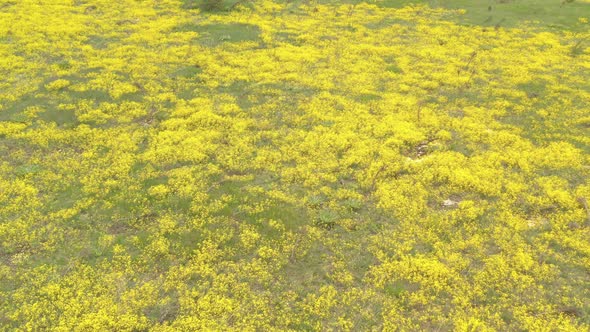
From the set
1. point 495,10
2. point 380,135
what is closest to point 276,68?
point 380,135

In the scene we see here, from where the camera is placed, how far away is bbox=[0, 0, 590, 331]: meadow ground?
11359 millimetres

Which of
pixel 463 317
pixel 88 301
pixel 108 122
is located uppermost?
pixel 108 122

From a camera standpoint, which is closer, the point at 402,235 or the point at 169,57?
the point at 402,235

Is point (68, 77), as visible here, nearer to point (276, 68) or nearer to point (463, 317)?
point (276, 68)

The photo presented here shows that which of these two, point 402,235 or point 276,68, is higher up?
point 276,68

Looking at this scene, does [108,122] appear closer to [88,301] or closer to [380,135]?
[88,301]

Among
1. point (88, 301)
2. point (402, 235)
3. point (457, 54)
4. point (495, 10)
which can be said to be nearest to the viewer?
point (88, 301)

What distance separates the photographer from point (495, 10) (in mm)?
37969

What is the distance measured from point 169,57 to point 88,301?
18.3 meters

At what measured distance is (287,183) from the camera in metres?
15.8

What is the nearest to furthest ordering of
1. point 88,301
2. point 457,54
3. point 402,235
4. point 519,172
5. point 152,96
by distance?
point 88,301 < point 402,235 < point 519,172 < point 152,96 < point 457,54

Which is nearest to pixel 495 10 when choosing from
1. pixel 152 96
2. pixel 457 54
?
pixel 457 54

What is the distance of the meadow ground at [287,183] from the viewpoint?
37.3 feet

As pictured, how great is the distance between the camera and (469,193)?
15773 mm
